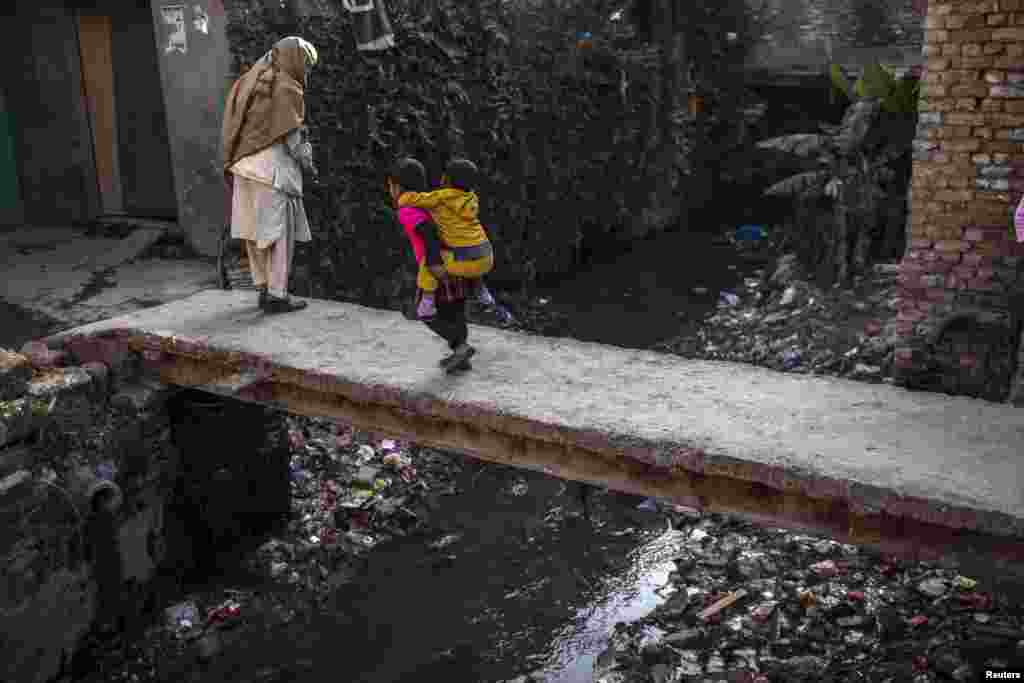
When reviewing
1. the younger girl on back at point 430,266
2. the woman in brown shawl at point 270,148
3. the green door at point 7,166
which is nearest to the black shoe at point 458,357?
the younger girl on back at point 430,266

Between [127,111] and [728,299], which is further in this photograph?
[728,299]

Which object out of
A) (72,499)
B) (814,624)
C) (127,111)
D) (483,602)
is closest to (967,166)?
(814,624)

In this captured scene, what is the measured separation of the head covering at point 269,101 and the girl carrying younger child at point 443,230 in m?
1.24

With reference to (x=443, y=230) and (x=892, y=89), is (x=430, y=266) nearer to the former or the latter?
(x=443, y=230)

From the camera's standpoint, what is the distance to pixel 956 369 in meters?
5.66

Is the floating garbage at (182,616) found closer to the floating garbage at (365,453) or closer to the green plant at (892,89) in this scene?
the floating garbage at (365,453)

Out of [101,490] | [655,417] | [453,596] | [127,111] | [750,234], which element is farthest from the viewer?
[750,234]

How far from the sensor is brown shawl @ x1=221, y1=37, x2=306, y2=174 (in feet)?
16.5

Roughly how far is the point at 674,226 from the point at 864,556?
8702 millimetres

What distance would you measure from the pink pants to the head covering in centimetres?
53

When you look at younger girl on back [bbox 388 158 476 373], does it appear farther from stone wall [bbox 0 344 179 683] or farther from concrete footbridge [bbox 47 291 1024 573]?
stone wall [bbox 0 344 179 683]

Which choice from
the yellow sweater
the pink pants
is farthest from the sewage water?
the pink pants

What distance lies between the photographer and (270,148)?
5102 mm

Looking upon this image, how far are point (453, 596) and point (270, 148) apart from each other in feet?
9.32
